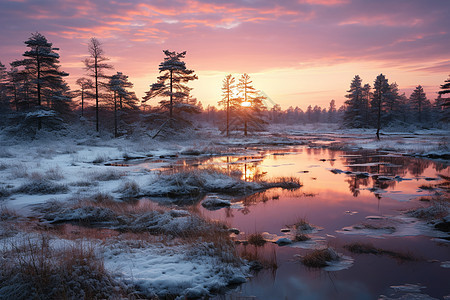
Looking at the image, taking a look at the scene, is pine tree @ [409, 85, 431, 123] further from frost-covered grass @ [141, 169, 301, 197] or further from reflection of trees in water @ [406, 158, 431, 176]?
frost-covered grass @ [141, 169, 301, 197]

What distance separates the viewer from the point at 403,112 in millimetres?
73750

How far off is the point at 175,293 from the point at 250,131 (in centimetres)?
6020

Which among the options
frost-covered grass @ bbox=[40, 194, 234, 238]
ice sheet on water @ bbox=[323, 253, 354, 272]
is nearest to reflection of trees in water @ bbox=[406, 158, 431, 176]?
ice sheet on water @ bbox=[323, 253, 354, 272]

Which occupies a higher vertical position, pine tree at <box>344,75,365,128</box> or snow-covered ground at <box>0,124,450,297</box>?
pine tree at <box>344,75,365,128</box>

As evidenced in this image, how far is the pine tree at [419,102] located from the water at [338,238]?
76003mm

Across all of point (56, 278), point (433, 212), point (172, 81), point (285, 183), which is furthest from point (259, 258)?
point (172, 81)

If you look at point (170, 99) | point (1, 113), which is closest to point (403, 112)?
point (170, 99)

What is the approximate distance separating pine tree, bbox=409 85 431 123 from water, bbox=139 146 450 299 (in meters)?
76.0

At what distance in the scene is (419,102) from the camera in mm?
76312

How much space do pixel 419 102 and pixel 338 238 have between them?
289ft

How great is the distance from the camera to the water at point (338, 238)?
4965 mm

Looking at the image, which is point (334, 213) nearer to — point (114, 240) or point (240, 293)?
point (240, 293)

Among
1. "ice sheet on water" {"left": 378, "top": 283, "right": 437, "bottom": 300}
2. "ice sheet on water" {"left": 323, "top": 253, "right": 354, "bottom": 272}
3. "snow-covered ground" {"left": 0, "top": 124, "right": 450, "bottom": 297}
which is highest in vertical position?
"snow-covered ground" {"left": 0, "top": 124, "right": 450, "bottom": 297}

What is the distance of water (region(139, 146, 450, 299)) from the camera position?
16.3 feet
